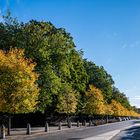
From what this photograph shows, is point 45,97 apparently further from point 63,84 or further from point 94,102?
point 94,102

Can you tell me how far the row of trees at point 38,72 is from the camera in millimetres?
42000

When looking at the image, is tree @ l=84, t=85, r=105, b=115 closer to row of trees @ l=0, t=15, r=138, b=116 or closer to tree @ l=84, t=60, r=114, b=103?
row of trees @ l=0, t=15, r=138, b=116

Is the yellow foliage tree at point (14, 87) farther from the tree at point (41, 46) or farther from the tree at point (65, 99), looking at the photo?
the tree at point (65, 99)

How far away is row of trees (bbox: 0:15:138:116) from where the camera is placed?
42000 mm

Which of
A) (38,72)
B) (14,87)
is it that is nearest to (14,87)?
(14,87)

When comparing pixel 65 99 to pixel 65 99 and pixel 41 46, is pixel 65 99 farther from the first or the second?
pixel 41 46

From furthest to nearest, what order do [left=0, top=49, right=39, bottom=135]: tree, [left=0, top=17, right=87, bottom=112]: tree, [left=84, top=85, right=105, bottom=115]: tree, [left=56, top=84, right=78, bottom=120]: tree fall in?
[left=84, top=85, right=105, bottom=115]: tree → [left=56, top=84, right=78, bottom=120]: tree → [left=0, top=17, right=87, bottom=112]: tree → [left=0, top=49, right=39, bottom=135]: tree

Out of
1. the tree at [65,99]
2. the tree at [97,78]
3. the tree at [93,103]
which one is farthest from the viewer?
the tree at [97,78]

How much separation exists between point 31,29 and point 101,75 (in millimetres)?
66779

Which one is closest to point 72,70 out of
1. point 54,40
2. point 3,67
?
point 54,40

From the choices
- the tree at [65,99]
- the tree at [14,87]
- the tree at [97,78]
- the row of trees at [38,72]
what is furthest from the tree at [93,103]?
the tree at [14,87]

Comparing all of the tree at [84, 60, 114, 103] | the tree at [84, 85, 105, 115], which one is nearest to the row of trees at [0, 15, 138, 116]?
the tree at [84, 85, 105, 115]

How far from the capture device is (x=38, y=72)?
188ft

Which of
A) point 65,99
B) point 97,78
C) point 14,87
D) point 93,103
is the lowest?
point 14,87
